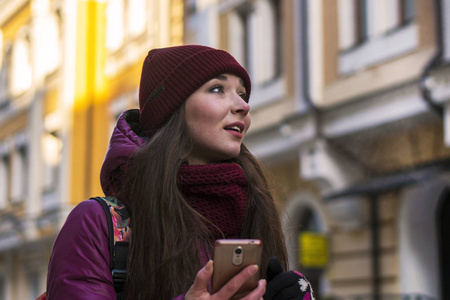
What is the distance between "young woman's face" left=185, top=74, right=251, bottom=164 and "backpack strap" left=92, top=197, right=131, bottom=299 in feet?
1.02

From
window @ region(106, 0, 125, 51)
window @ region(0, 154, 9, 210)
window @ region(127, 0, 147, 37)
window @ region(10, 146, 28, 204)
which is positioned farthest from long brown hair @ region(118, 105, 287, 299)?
window @ region(0, 154, 9, 210)

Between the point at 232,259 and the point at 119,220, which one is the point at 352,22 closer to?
the point at 119,220

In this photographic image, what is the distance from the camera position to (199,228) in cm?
209

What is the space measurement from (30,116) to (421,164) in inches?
561

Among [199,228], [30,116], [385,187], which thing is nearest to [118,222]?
[199,228]

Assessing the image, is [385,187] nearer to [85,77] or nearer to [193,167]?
[193,167]

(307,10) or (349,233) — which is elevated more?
(307,10)

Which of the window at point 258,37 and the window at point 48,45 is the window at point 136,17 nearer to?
the window at point 48,45

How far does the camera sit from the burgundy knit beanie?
2.28 m

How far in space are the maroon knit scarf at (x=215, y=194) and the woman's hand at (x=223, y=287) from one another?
374 millimetres

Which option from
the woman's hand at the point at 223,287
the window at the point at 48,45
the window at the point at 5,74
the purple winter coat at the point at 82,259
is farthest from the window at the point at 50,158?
the woman's hand at the point at 223,287

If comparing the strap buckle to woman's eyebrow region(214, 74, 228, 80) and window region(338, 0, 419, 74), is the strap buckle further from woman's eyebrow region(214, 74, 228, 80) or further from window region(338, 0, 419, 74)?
window region(338, 0, 419, 74)

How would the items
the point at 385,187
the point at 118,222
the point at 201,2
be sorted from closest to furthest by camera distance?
the point at 118,222, the point at 385,187, the point at 201,2

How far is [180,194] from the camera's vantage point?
83.2 inches
